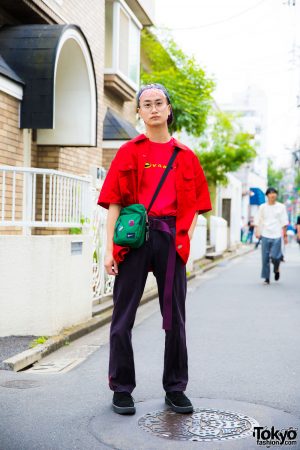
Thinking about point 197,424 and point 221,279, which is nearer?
point 197,424

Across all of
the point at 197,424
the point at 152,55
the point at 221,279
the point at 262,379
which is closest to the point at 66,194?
the point at 262,379

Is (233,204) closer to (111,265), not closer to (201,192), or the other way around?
(201,192)

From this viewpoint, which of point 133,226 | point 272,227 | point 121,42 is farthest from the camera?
point 121,42

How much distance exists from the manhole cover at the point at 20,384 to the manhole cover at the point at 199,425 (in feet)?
4.18

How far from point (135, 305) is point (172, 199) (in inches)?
28.4

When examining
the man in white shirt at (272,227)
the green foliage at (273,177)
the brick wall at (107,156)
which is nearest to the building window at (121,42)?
the brick wall at (107,156)

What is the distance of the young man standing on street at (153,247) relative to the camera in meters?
4.25

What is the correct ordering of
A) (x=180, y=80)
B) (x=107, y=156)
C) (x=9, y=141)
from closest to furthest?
1. (x=9, y=141)
2. (x=107, y=156)
3. (x=180, y=80)

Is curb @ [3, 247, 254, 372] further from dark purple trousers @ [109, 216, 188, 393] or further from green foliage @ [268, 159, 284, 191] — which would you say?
green foliage @ [268, 159, 284, 191]

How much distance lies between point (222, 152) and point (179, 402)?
25623 millimetres

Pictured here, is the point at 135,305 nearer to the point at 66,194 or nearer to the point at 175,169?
the point at 175,169

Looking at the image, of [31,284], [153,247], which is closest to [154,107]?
[153,247]

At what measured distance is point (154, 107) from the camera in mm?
4309

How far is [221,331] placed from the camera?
7.84 meters
